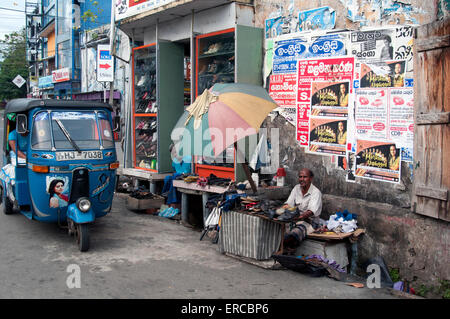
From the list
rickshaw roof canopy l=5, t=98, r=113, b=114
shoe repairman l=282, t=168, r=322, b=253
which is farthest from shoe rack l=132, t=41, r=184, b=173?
shoe repairman l=282, t=168, r=322, b=253

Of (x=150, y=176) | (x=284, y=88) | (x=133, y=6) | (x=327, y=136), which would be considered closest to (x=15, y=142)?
(x=150, y=176)

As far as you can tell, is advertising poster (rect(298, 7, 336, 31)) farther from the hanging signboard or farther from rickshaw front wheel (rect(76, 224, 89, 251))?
the hanging signboard

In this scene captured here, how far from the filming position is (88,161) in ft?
21.1

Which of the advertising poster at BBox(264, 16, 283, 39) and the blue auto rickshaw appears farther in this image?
the advertising poster at BBox(264, 16, 283, 39)

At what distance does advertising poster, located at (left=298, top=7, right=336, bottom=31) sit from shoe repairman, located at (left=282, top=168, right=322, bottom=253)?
219 cm

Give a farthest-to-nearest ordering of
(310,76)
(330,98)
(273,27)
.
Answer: (273,27), (310,76), (330,98)

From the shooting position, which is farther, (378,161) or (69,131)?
(69,131)

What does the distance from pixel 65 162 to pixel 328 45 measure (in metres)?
4.17

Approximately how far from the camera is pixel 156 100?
372 inches

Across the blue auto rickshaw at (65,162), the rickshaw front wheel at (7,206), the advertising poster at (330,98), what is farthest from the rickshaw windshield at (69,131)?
the advertising poster at (330,98)

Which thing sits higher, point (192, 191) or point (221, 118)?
point (221, 118)

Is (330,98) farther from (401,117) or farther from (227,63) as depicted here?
(227,63)

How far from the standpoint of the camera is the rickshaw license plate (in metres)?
6.26
